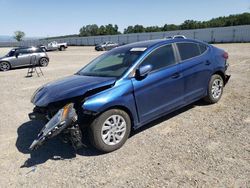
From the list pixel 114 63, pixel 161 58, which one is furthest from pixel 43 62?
pixel 161 58

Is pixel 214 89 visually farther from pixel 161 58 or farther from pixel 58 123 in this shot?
pixel 58 123

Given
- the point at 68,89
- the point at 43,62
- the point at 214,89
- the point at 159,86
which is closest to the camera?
the point at 68,89

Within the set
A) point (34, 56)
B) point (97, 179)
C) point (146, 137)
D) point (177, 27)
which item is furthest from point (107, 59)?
point (177, 27)

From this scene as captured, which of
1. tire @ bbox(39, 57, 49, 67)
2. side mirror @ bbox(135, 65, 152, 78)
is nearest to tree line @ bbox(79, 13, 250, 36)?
tire @ bbox(39, 57, 49, 67)

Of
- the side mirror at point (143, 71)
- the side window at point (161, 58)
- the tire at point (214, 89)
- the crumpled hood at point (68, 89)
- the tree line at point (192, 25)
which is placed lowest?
the tire at point (214, 89)

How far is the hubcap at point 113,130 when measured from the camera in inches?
177

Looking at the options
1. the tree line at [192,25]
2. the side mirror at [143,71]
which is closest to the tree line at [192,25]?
the tree line at [192,25]

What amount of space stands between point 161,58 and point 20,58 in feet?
52.9

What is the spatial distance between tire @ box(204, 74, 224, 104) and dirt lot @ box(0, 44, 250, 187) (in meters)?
0.34

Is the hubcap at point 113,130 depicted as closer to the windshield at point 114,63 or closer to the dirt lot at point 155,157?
the dirt lot at point 155,157

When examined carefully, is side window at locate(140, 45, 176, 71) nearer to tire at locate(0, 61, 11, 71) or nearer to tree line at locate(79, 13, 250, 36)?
tire at locate(0, 61, 11, 71)

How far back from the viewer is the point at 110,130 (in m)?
4.55

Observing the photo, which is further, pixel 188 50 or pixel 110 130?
pixel 188 50

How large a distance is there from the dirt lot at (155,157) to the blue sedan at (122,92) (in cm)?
33
